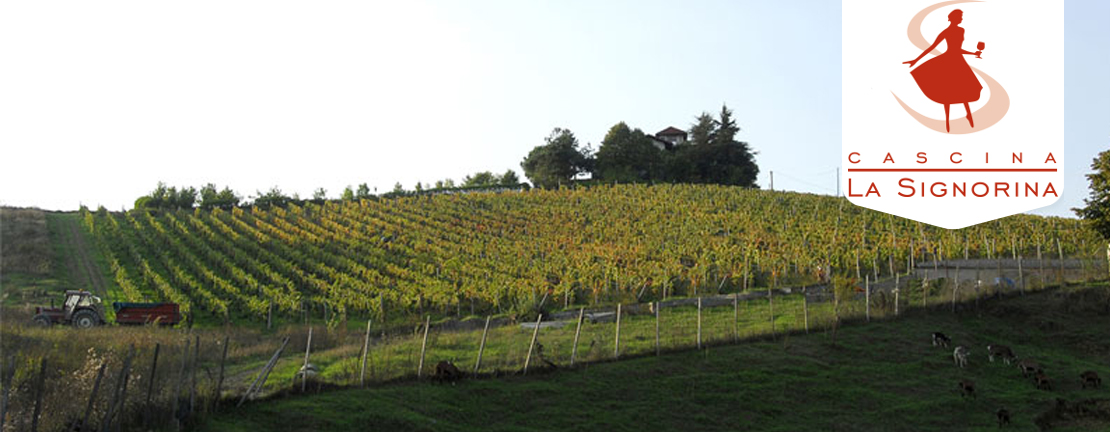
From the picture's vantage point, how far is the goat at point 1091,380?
69.1 feet

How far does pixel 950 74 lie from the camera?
17.8 m

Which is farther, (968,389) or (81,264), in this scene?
(81,264)

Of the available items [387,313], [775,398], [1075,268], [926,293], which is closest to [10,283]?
[387,313]

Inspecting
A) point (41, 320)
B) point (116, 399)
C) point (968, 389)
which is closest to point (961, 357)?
point (968, 389)

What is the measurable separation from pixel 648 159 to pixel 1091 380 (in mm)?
52525

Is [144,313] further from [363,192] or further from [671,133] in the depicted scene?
[671,133]

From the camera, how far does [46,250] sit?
42406 mm

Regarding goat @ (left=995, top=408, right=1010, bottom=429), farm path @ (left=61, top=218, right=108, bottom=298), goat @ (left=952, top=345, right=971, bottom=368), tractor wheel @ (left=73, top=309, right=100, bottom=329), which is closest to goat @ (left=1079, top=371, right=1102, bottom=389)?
goat @ (left=952, top=345, right=971, bottom=368)

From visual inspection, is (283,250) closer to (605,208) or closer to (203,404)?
(605,208)

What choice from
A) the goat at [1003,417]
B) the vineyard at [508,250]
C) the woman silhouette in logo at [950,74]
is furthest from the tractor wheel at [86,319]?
the goat at [1003,417]

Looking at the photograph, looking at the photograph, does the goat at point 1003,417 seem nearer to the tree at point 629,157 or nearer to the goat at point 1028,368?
the goat at point 1028,368

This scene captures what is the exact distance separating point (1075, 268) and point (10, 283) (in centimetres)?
4002

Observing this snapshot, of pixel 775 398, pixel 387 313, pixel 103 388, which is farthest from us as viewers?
pixel 387 313

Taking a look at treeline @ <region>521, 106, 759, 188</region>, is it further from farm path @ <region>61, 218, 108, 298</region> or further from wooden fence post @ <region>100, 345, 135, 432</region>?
wooden fence post @ <region>100, 345, 135, 432</region>
